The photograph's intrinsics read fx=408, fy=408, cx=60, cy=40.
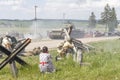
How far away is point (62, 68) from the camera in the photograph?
14891 millimetres

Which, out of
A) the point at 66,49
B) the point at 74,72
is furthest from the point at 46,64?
the point at 66,49

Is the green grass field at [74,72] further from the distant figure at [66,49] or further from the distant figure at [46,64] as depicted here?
the distant figure at [66,49]

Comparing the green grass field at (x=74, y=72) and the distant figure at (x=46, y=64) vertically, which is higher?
the distant figure at (x=46, y=64)

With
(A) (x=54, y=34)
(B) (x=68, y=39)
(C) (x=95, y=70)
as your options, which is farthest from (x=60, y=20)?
(C) (x=95, y=70)

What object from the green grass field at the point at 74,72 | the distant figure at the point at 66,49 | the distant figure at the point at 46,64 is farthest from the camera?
the distant figure at the point at 66,49

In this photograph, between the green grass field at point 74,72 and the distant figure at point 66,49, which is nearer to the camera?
the green grass field at point 74,72

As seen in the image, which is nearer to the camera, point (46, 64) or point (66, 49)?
point (46, 64)

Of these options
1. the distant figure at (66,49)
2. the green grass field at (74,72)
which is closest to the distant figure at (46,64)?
the green grass field at (74,72)

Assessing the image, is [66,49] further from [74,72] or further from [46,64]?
[74,72]

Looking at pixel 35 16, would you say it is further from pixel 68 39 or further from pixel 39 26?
pixel 68 39

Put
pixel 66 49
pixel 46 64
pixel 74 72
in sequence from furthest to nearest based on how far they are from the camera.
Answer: pixel 66 49 < pixel 46 64 < pixel 74 72

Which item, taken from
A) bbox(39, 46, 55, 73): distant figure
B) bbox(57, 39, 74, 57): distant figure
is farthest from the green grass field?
bbox(57, 39, 74, 57): distant figure

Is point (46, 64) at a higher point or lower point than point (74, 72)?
higher

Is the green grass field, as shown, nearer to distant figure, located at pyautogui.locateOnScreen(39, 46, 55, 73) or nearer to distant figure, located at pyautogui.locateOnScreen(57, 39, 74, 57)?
distant figure, located at pyautogui.locateOnScreen(39, 46, 55, 73)
